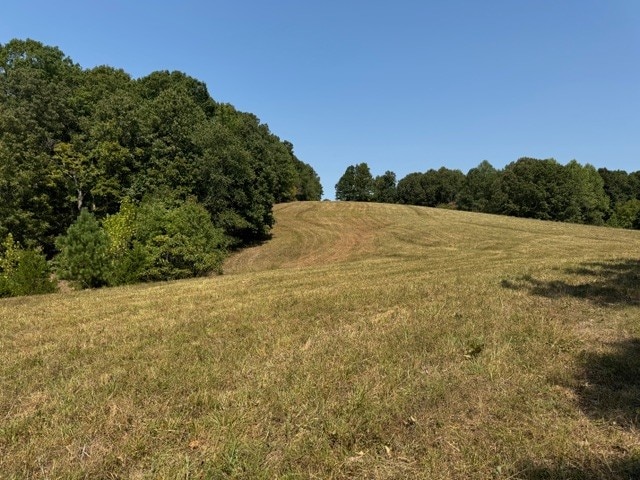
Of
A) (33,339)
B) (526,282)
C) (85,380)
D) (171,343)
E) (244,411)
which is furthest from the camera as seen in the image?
(526,282)

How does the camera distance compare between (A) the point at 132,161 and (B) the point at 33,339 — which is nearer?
(B) the point at 33,339

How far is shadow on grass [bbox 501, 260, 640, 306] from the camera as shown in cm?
866

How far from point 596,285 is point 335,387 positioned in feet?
27.4

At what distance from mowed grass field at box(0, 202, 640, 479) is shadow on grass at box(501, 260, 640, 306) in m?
0.11

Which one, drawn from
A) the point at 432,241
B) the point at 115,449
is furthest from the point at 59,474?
the point at 432,241

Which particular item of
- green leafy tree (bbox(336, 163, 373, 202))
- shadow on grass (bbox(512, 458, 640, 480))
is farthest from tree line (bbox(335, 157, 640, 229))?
shadow on grass (bbox(512, 458, 640, 480))

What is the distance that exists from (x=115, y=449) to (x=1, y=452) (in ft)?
3.11

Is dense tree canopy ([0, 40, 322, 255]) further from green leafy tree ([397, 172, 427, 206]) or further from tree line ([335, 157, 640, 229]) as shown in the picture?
green leafy tree ([397, 172, 427, 206])

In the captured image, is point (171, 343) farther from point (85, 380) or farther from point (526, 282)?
point (526, 282)

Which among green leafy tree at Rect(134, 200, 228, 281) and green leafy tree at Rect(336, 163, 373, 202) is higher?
green leafy tree at Rect(336, 163, 373, 202)

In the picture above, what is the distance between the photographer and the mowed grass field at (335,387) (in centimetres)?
333

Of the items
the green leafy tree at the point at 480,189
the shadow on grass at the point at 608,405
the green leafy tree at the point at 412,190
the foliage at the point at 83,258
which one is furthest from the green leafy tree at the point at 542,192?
the shadow on grass at the point at 608,405

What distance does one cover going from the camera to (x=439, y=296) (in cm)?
929

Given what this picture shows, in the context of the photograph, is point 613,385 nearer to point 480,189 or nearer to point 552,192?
point 552,192
